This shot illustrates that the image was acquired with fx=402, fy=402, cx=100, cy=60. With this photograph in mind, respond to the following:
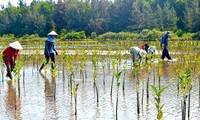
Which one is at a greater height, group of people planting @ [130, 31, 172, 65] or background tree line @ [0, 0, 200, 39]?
background tree line @ [0, 0, 200, 39]

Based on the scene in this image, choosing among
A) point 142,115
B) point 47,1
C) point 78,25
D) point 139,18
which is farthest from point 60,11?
point 142,115

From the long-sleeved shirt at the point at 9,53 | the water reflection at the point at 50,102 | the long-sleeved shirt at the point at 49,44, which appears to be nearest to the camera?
the water reflection at the point at 50,102

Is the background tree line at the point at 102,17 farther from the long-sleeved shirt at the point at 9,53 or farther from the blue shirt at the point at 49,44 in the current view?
the long-sleeved shirt at the point at 9,53

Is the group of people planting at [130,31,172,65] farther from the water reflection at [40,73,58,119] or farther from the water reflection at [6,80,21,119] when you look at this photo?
the water reflection at [6,80,21,119]

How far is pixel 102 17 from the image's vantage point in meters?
84.6

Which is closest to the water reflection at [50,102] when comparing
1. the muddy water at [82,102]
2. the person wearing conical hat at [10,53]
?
Result: the muddy water at [82,102]

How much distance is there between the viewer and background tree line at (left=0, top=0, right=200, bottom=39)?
68750 millimetres

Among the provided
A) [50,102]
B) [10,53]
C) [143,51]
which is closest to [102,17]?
[143,51]

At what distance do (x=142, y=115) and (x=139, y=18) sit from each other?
66998 millimetres

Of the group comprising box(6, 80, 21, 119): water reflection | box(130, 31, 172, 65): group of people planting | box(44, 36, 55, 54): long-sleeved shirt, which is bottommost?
box(6, 80, 21, 119): water reflection

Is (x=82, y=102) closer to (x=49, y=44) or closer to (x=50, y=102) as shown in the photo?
(x=50, y=102)

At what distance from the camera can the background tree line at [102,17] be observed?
6875 centimetres

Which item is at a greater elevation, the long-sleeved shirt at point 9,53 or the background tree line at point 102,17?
the background tree line at point 102,17

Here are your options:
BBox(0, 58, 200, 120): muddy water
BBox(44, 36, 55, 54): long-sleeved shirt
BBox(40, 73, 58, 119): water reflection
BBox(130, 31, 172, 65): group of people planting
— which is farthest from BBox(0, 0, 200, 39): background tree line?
BBox(40, 73, 58, 119): water reflection
